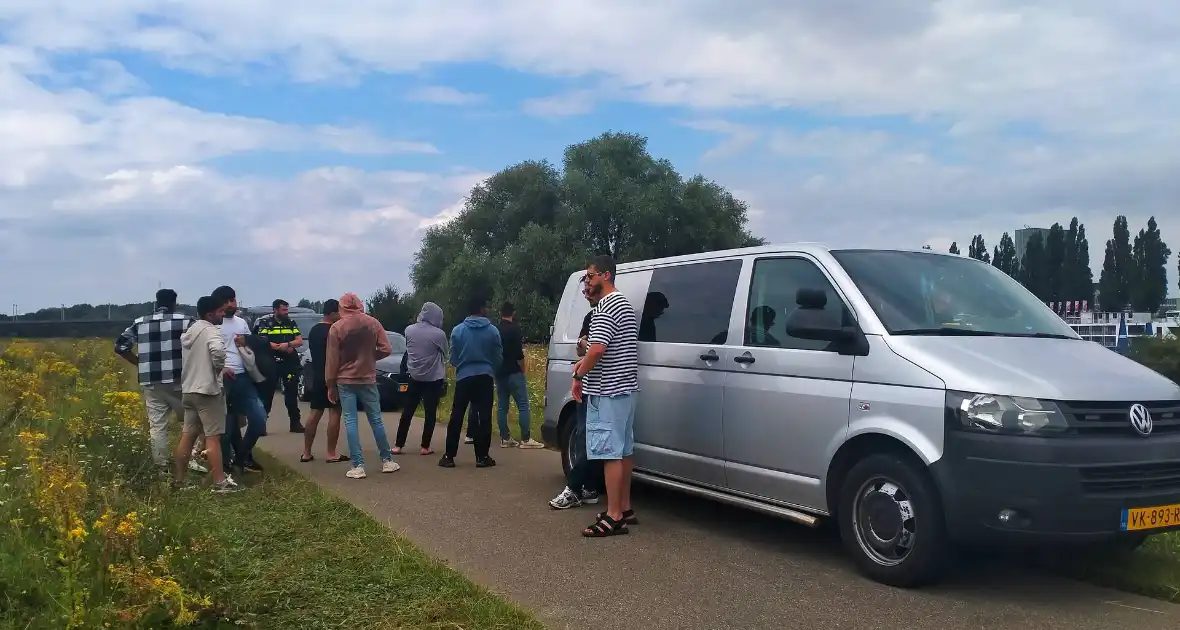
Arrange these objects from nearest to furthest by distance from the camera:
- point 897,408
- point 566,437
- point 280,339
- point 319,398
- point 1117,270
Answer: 1. point 897,408
2. point 566,437
3. point 319,398
4. point 280,339
5. point 1117,270

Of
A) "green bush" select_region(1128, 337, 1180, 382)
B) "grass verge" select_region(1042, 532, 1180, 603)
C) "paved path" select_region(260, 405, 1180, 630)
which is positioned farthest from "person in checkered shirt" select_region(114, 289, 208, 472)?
"green bush" select_region(1128, 337, 1180, 382)

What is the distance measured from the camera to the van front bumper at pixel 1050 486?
481cm

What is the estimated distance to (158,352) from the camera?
8.43 meters

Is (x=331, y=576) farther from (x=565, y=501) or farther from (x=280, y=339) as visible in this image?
(x=280, y=339)

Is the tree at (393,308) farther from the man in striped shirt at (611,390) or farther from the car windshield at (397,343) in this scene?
the man in striped shirt at (611,390)

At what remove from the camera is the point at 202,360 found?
8227 mm

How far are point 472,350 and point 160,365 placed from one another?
9.85ft

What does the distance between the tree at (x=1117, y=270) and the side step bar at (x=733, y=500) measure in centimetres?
5349

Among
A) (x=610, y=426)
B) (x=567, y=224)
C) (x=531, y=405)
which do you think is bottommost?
(x=531, y=405)

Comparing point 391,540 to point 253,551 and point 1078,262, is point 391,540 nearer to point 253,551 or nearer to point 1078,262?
point 253,551

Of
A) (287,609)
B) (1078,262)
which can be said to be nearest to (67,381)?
(287,609)

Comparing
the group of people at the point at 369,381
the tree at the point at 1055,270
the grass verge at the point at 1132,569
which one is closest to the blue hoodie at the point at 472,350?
the group of people at the point at 369,381

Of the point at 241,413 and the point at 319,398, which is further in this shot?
the point at 319,398

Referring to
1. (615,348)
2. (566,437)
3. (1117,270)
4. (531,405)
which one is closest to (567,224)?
(531,405)
